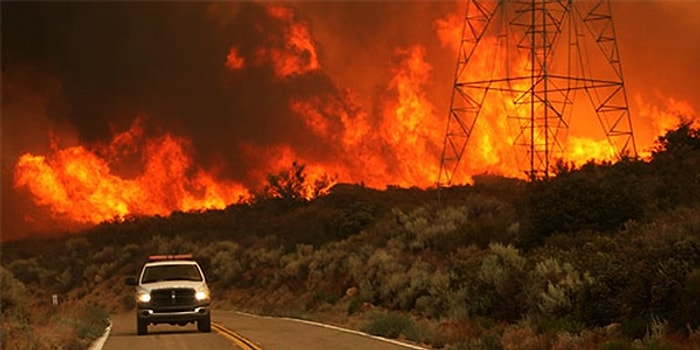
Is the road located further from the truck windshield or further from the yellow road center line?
the truck windshield

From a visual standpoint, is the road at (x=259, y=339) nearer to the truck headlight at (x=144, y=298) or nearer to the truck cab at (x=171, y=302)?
the truck cab at (x=171, y=302)

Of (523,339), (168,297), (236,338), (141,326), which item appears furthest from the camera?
(168,297)

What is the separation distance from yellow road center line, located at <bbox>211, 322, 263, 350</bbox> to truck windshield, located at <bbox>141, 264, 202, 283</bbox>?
5.68 ft

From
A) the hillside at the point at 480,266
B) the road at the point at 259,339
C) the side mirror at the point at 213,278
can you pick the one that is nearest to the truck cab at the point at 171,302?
the road at the point at 259,339

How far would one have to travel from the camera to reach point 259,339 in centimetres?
2673

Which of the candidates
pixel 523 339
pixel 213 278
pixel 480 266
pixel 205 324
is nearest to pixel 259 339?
pixel 205 324

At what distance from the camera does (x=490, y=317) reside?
2803 centimetres

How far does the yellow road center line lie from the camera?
24.5m

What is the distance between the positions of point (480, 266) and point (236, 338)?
29.5 feet

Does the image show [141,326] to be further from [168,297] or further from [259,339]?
[259,339]

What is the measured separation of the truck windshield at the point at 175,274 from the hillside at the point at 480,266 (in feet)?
11.0

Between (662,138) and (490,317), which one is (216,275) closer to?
(662,138)

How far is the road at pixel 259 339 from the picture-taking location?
79.6 feet

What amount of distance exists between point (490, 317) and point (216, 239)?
59405 millimetres
